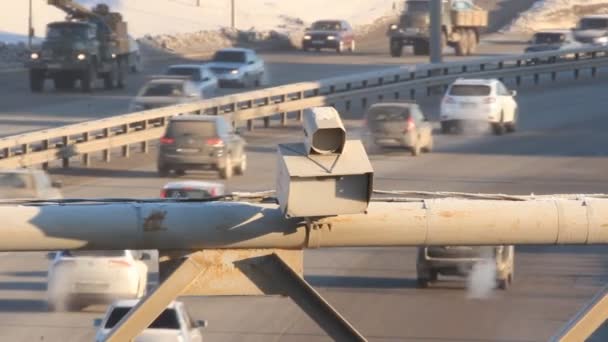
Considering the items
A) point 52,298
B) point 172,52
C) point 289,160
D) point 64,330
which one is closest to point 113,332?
point 289,160

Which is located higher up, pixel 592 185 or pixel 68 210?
pixel 68 210

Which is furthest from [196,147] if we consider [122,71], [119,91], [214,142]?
[122,71]

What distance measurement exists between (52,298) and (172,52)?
59752 mm

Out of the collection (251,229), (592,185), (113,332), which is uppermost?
(251,229)

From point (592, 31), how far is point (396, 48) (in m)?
10.2

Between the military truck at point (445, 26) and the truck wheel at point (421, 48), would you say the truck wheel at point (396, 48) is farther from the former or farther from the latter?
the truck wheel at point (421, 48)

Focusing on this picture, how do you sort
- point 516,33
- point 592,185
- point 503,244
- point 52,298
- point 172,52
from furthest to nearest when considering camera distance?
point 516,33 → point 172,52 → point 592,185 → point 52,298 → point 503,244

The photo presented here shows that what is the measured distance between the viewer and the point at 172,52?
78.1 meters

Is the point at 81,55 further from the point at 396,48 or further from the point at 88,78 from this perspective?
the point at 396,48

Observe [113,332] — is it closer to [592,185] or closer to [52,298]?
[52,298]

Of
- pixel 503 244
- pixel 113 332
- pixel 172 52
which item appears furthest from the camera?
pixel 172 52

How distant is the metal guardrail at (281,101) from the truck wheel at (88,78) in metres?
9.91

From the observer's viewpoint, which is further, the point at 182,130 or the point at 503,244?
the point at 182,130

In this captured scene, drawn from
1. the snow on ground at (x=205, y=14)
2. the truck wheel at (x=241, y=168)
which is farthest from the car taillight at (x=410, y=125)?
the snow on ground at (x=205, y=14)
